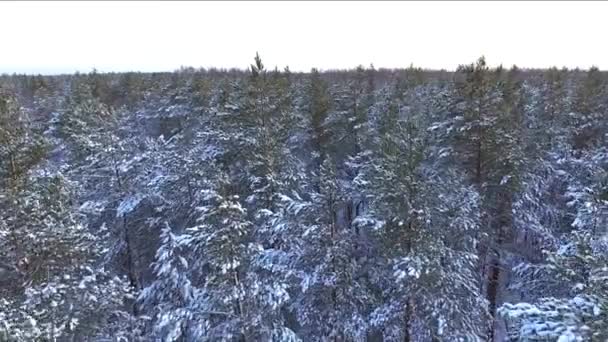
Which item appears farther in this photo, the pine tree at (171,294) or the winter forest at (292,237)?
the winter forest at (292,237)

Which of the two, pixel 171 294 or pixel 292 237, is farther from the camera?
pixel 292 237

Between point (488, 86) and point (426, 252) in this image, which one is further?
point (488, 86)

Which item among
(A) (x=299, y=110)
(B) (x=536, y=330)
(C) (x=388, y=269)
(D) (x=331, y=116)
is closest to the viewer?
(B) (x=536, y=330)

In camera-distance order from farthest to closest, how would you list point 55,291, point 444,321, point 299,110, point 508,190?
point 299,110
point 508,190
point 444,321
point 55,291

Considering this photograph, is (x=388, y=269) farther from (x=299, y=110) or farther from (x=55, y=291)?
(x=299, y=110)

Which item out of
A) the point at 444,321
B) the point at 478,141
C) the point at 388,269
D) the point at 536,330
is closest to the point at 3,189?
the point at 388,269

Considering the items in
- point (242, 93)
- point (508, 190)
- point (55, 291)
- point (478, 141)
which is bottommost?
point (55, 291)

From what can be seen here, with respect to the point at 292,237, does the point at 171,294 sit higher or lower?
lower

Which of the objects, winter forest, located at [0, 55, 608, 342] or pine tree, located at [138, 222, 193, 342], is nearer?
pine tree, located at [138, 222, 193, 342]
